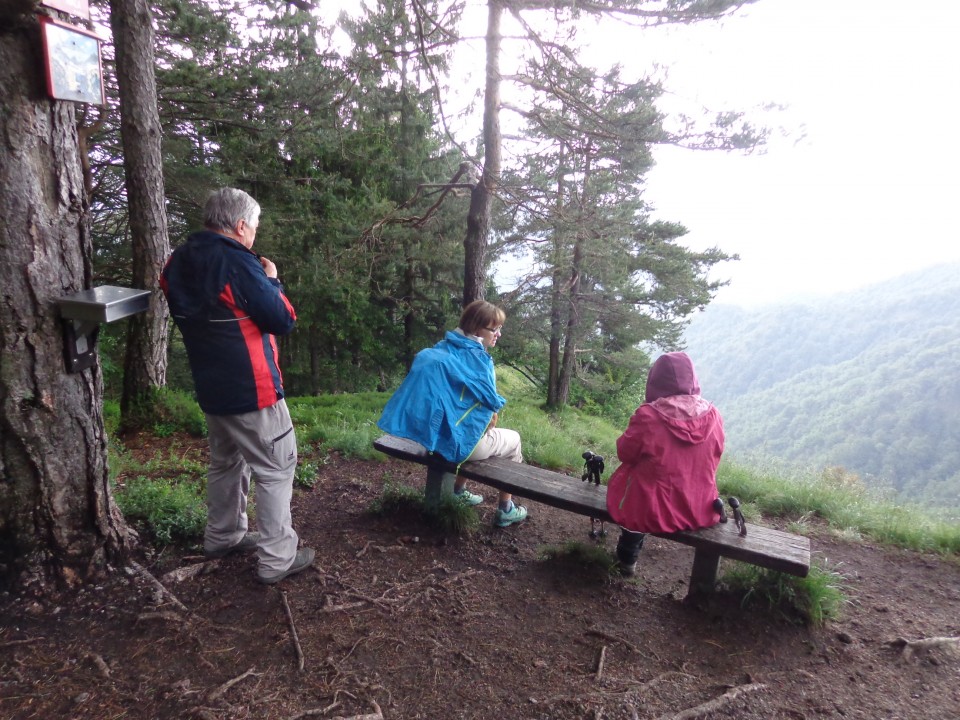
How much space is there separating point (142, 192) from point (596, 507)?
5341mm

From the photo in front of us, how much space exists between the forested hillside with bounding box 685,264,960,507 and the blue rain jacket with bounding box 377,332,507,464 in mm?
30886

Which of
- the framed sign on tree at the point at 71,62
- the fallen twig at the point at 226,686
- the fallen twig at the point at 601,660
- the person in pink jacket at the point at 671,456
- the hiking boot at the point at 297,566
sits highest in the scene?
the framed sign on tree at the point at 71,62

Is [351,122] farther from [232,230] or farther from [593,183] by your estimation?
[232,230]

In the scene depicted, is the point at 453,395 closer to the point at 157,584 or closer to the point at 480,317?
the point at 480,317

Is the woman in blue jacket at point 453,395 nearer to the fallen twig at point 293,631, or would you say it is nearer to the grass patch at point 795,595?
the fallen twig at point 293,631

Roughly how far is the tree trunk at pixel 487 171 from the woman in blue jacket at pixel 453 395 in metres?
3.86

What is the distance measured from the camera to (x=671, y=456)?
9.34 ft

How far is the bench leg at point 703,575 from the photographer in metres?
2.93

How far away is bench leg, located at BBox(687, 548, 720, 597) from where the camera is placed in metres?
2.93

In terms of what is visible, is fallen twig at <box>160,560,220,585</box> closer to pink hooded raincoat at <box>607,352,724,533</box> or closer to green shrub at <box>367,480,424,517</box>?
green shrub at <box>367,480,424,517</box>

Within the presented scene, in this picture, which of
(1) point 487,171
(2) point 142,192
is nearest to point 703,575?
(1) point 487,171

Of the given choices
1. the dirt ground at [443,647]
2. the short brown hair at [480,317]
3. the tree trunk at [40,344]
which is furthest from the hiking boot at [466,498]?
the tree trunk at [40,344]

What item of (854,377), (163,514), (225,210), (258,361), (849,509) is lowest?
(854,377)

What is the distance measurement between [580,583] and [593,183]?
7.34m
